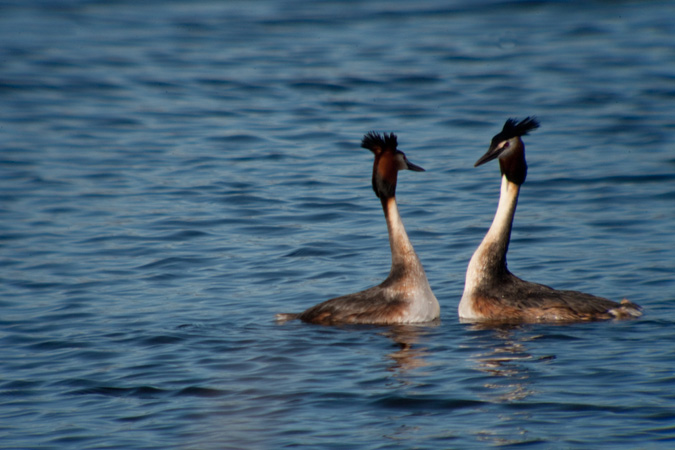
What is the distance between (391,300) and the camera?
10.7 metres

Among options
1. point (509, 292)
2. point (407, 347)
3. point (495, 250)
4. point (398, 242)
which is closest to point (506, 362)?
point (407, 347)

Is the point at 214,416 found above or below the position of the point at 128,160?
below

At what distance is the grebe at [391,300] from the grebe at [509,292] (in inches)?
20.4

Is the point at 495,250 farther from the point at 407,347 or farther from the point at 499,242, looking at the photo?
the point at 407,347

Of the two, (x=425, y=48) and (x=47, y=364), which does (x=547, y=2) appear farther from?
(x=47, y=364)

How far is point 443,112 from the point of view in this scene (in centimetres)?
2242

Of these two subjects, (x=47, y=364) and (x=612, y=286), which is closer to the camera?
(x=47, y=364)

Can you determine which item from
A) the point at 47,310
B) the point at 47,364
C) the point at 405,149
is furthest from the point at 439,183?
the point at 47,364

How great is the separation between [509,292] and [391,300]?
1.27 meters

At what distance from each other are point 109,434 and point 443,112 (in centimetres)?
1558

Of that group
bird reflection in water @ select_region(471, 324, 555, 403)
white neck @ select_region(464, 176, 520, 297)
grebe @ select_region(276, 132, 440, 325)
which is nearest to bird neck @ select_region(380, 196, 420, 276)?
grebe @ select_region(276, 132, 440, 325)

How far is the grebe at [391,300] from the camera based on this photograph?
35.0ft

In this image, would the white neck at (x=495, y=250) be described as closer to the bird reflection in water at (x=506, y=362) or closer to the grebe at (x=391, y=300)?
the grebe at (x=391, y=300)

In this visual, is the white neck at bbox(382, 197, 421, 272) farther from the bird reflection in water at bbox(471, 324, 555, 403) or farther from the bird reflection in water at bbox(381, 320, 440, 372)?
the bird reflection in water at bbox(471, 324, 555, 403)
